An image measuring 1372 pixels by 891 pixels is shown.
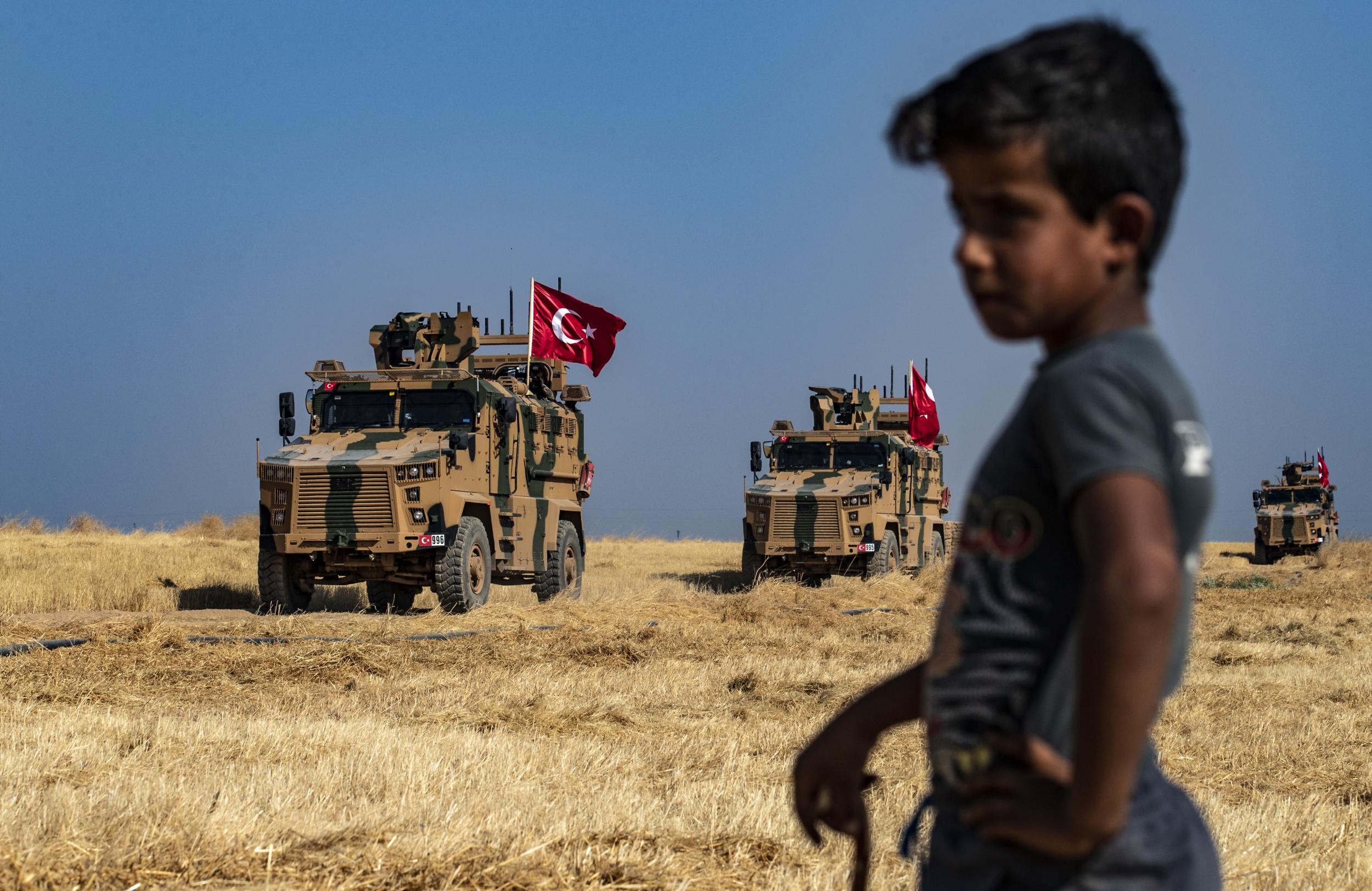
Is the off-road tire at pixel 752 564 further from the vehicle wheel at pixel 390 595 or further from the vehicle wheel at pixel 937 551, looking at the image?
the vehicle wheel at pixel 390 595

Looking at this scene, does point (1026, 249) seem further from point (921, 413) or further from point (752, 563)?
point (921, 413)

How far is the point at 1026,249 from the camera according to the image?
1.44 metres

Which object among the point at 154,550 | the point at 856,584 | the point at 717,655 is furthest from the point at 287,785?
the point at 154,550

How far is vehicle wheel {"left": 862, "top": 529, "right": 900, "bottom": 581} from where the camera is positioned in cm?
1980

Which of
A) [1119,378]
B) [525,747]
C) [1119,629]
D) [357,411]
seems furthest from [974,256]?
[357,411]

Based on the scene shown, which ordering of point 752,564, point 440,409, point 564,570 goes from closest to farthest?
point 440,409 → point 564,570 → point 752,564

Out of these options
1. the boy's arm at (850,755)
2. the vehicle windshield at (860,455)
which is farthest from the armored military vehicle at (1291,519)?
the boy's arm at (850,755)

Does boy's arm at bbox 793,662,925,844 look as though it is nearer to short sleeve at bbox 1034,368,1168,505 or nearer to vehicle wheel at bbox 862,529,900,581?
short sleeve at bbox 1034,368,1168,505

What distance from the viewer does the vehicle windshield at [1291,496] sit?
→ 113 feet

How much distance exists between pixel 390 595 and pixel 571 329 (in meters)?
4.93

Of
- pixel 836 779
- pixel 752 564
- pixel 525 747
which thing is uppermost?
pixel 836 779

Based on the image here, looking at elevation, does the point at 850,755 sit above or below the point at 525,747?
above

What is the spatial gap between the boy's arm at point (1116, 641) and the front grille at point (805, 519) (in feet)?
59.6

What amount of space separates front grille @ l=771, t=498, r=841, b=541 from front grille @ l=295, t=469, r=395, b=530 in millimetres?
7479
